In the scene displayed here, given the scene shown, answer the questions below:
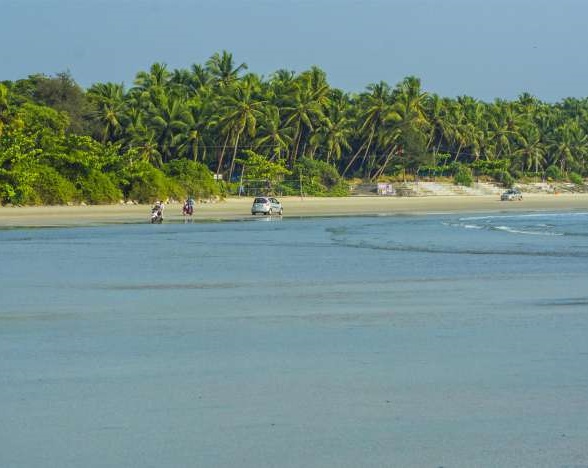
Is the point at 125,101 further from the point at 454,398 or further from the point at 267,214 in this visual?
the point at 454,398

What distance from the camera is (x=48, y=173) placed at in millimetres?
82000

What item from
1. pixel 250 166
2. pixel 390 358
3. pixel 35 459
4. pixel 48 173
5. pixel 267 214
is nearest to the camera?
pixel 35 459

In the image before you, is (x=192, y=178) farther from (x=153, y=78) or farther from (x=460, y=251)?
(x=460, y=251)

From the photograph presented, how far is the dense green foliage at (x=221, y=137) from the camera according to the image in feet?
279

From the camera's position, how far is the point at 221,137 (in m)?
117

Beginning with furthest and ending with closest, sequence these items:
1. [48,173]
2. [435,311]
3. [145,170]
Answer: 1. [145,170]
2. [48,173]
3. [435,311]

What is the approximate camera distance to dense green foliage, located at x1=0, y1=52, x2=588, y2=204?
3354 inches

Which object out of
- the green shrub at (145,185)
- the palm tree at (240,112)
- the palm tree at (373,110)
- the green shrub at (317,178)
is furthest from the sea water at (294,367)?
the palm tree at (373,110)

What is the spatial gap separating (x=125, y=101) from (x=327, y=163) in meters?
22.1

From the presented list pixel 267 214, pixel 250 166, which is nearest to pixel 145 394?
pixel 267 214

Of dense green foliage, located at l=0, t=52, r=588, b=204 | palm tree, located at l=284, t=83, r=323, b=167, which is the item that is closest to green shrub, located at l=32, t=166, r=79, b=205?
dense green foliage, located at l=0, t=52, r=588, b=204

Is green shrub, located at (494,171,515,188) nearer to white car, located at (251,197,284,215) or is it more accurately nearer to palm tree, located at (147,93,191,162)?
palm tree, located at (147,93,191,162)

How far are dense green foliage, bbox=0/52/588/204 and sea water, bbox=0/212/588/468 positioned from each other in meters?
56.6

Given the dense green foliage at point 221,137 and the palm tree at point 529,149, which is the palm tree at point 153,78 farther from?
the palm tree at point 529,149
